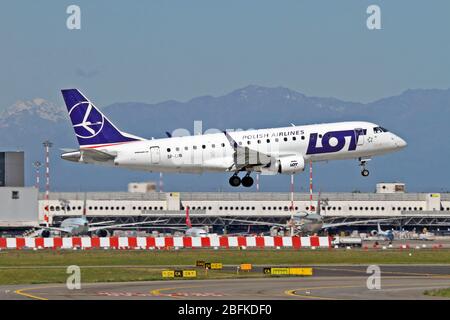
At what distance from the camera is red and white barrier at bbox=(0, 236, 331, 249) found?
13688 centimetres

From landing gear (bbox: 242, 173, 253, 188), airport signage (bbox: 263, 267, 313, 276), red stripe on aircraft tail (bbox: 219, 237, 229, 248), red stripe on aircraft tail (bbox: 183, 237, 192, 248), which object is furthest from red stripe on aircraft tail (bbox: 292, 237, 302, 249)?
airport signage (bbox: 263, 267, 313, 276)

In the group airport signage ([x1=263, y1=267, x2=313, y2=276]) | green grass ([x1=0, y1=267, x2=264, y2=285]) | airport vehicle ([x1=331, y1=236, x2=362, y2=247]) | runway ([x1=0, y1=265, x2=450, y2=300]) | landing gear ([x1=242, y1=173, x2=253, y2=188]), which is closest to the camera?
runway ([x1=0, y1=265, x2=450, y2=300])

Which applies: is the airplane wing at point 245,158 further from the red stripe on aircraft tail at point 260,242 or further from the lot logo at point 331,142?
the red stripe on aircraft tail at point 260,242

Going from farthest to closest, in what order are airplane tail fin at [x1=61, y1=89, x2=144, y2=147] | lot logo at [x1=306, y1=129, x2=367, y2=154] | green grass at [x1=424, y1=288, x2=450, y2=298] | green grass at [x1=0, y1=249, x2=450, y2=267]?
green grass at [x1=0, y1=249, x2=450, y2=267] → airplane tail fin at [x1=61, y1=89, x2=144, y2=147] → lot logo at [x1=306, y1=129, x2=367, y2=154] → green grass at [x1=424, y1=288, x2=450, y2=298]

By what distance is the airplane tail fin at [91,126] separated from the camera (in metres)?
105

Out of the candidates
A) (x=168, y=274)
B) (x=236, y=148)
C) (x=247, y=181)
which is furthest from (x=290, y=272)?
(x=236, y=148)

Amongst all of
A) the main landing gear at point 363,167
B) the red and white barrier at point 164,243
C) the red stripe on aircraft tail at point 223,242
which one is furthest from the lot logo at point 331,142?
the red stripe on aircraft tail at point 223,242

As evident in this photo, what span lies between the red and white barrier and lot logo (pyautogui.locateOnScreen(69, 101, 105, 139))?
1205 inches

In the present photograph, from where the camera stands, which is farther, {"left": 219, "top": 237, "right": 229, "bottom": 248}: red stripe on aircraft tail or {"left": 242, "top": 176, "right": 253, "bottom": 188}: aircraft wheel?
{"left": 219, "top": 237, "right": 229, "bottom": 248}: red stripe on aircraft tail

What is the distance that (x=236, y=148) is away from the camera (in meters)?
104

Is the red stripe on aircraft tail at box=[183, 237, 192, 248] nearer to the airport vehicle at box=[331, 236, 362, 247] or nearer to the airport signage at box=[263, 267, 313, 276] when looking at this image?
the airport vehicle at box=[331, 236, 362, 247]
